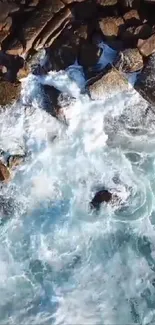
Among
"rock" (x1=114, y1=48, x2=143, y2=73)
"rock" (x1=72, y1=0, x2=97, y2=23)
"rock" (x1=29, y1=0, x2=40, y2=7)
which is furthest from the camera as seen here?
"rock" (x1=72, y1=0, x2=97, y2=23)

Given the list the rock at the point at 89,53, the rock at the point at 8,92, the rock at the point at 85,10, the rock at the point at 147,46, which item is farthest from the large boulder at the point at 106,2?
the rock at the point at 8,92

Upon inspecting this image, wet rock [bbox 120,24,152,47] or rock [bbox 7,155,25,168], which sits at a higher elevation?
wet rock [bbox 120,24,152,47]

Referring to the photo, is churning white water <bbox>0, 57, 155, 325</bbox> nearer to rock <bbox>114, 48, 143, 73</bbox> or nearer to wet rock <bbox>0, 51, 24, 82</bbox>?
wet rock <bbox>0, 51, 24, 82</bbox>

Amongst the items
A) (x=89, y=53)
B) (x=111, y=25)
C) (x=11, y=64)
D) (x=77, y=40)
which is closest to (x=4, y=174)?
(x=11, y=64)

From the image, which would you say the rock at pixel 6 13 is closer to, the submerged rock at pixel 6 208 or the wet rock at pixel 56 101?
the wet rock at pixel 56 101

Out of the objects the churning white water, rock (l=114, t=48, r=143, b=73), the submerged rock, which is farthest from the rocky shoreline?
the submerged rock

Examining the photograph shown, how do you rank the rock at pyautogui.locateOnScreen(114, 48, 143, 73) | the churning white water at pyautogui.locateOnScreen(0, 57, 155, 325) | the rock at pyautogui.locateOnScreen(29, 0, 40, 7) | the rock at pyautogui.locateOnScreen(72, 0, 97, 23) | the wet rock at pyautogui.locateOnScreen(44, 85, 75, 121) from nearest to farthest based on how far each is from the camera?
the churning white water at pyautogui.locateOnScreen(0, 57, 155, 325) → the rock at pyautogui.locateOnScreen(114, 48, 143, 73) → the wet rock at pyautogui.locateOnScreen(44, 85, 75, 121) → the rock at pyautogui.locateOnScreen(29, 0, 40, 7) → the rock at pyautogui.locateOnScreen(72, 0, 97, 23)

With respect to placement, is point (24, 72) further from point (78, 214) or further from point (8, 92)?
point (78, 214)
